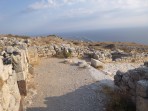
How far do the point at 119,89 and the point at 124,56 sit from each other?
11936 mm

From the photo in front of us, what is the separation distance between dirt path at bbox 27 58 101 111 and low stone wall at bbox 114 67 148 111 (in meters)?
1.59

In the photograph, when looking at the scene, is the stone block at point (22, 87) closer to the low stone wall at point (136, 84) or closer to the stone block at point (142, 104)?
the low stone wall at point (136, 84)

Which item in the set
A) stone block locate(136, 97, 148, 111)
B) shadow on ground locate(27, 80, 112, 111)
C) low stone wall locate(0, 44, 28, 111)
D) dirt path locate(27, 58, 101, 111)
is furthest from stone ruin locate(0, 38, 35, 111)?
stone block locate(136, 97, 148, 111)

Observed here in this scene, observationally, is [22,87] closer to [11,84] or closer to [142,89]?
[11,84]

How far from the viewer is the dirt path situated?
13.1m

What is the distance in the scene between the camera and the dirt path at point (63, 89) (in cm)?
1305

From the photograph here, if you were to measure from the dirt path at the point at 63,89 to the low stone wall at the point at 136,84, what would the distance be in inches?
62.6

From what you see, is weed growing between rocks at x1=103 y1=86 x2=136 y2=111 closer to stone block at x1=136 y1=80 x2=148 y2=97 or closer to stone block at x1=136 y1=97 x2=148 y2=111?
stone block at x1=136 y1=97 x2=148 y2=111

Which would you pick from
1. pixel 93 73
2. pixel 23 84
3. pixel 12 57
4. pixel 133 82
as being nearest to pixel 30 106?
pixel 23 84

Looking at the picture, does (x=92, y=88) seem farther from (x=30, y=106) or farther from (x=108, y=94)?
(x=30, y=106)

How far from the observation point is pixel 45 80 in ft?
55.9

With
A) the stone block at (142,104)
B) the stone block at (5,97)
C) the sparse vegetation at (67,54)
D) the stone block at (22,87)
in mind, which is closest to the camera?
the stone block at (5,97)

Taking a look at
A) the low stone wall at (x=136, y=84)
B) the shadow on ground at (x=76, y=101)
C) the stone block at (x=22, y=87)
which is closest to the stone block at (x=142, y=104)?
the low stone wall at (x=136, y=84)

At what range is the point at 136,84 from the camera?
36.3 ft
